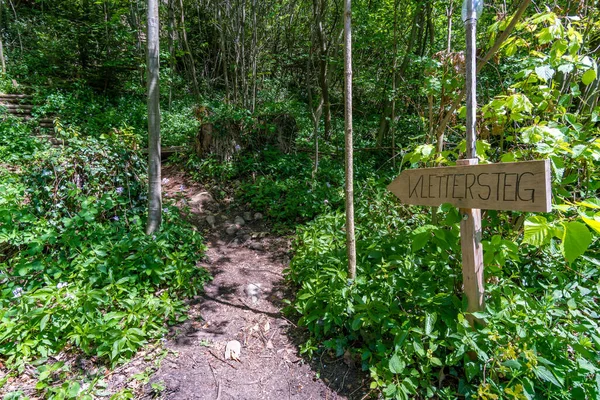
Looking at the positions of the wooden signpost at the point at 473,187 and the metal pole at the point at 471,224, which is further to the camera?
the metal pole at the point at 471,224

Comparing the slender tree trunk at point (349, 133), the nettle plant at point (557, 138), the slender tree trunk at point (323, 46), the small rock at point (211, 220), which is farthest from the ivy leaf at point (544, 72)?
the slender tree trunk at point (323, 46)

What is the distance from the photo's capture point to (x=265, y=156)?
20.7 feet

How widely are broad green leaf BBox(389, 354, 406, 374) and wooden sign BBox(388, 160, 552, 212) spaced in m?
0.98

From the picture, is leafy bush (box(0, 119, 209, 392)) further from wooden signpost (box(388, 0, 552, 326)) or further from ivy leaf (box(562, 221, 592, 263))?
ivy leaf (box(562, 221, 592, 263))

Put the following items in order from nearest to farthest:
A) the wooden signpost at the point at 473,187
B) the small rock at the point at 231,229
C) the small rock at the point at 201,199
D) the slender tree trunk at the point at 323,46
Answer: the wooden signpost at the point at 473,187
the small rock at the point at 231,229
the small rock at the point at 201,199
the slender tree trunk at the point at 323,46

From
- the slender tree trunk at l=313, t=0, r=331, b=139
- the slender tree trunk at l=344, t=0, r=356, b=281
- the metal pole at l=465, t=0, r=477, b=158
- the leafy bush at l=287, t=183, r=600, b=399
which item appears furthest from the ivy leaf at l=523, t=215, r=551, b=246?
the slender tree trunk at l=313, t=0, r=331, b=139

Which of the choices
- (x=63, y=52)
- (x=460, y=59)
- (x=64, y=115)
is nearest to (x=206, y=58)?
(x=63, y=52)

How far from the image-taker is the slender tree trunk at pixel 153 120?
3.05 metres

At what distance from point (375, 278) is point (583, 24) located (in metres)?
2.39

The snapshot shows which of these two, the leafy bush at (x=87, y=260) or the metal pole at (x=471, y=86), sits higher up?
the metal pole at (x=471, y=86)

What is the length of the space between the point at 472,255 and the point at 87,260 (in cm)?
305

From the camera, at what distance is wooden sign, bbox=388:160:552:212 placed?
1.33 m

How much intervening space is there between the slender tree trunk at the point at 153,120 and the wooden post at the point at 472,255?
2.94 m

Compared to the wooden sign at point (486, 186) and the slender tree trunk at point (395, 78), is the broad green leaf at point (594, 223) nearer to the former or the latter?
the wooden sign at point (486, 186)
